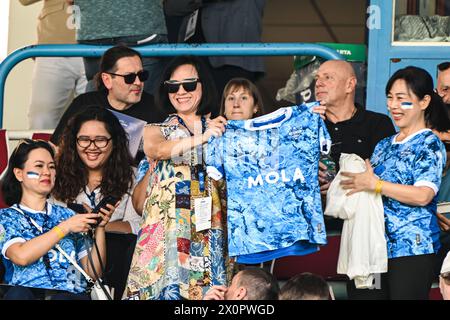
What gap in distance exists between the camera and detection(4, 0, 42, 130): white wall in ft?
33.8

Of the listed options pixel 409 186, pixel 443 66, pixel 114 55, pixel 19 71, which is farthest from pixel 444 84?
pixel 19 71

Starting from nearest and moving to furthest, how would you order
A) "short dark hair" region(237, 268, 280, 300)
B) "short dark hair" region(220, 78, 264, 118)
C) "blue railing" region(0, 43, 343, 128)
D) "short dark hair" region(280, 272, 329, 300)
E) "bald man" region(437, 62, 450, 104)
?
"short dark hair" region(280, 272, 329, 300) < "short dark hair" region(237, 268, 280, 300) < "short dark hair" region(220, 78, 264, 118) < "bald man" region(437, 62, 450, 104) < "blue railing" region(0, 43, 343, 128)

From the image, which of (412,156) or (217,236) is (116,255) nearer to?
(217,236)

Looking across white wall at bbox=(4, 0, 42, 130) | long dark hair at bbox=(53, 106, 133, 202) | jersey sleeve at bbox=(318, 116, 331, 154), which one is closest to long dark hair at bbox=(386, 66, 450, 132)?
jersey sleeve at bbox=(318, 116, 331, 154)

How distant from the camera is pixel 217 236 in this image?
636cm

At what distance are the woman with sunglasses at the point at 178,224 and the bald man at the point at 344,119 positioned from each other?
826mm

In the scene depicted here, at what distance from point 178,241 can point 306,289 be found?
860 mm

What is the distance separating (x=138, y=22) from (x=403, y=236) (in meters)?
2.49

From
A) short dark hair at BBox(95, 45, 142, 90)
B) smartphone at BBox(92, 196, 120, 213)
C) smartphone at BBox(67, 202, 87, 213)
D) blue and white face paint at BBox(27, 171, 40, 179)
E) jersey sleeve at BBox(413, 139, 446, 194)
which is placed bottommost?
smartphone at BBox(67, 202, 87, 213)

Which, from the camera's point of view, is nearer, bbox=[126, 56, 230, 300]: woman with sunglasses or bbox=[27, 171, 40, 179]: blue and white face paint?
bbox=[126, 56, 230, 300]: woman with sunglasses

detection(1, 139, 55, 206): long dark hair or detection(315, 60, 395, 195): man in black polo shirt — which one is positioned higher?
detection(315, 60, 395, 195): man in black polo shirt

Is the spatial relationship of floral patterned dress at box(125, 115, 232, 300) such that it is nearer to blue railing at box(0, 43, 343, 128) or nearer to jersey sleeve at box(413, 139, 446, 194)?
jersey sleeve at box(413, 139, 446, 194)

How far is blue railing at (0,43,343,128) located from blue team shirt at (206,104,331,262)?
1261mm
